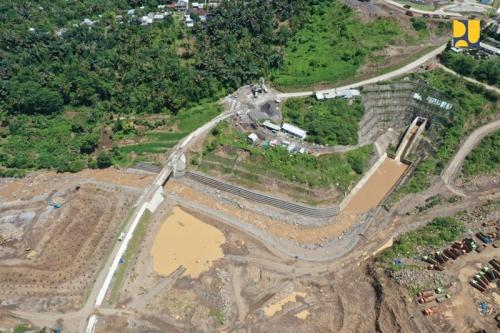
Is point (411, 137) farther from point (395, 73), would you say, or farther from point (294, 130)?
point (294, 130)

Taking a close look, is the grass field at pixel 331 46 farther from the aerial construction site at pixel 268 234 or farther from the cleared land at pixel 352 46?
the aerial construction site at pixel 268 234

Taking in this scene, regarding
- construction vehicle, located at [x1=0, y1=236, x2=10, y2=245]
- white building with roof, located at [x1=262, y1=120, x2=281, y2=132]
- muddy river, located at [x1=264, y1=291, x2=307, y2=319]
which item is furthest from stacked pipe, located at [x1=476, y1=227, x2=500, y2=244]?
construction vehicle, located at [x1=0, y1=236, x2=10, y2=245]

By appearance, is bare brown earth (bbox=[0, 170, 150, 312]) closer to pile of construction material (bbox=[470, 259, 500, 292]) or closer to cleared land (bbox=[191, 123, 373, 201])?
cleared land (bbox=[191, 123, 373, 201])

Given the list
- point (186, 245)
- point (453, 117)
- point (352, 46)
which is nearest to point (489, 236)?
point (453, 117)

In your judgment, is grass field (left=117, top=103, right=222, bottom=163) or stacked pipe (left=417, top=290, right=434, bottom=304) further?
grass field (left=117, top=103, right=222, bottom=163)

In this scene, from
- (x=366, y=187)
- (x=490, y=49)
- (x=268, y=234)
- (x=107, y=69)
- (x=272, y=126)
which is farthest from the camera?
(x=107, y=69)

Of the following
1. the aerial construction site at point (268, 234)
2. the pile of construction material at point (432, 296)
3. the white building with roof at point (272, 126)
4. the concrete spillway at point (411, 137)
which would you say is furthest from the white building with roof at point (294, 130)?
the pile of construction material at point (432, 296)
